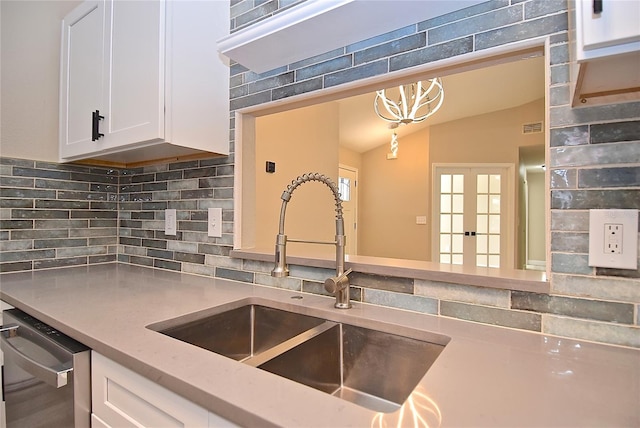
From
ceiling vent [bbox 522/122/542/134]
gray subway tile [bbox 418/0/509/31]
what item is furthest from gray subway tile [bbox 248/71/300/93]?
ceiling vent [bbox 522/122/542/134]

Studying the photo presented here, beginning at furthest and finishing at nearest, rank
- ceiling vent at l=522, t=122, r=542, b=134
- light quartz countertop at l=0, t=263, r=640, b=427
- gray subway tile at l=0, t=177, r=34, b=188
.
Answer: ceiling vent at l=522, t=122, r=542, b=134, gray subway tile at l=0, t=177, r=34, b=188, light quartz countertop at l=0, t=263, r=640, b=427

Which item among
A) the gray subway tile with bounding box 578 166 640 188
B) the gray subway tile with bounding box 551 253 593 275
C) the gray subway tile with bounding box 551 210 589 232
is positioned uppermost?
the gray subway tile with bounding box 578 166 640 188

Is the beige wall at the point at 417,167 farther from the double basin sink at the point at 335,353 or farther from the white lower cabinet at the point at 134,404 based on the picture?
the white lower cabinet at the point at 134,404

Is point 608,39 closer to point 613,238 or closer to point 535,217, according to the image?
point 613,238

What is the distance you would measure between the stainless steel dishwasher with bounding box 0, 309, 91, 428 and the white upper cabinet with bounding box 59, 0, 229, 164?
733 mm

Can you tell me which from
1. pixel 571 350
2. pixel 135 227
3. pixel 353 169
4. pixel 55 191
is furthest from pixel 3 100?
pixel 353 169

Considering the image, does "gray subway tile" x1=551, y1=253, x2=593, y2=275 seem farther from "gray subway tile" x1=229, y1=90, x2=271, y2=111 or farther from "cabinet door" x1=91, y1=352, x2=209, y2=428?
"gray subway tile" x1=229, y1=90, x2=271, y2=111

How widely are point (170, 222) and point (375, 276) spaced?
44.9 inches

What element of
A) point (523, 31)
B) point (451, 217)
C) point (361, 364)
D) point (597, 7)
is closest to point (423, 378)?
point (361, 364)

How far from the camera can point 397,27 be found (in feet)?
3.48

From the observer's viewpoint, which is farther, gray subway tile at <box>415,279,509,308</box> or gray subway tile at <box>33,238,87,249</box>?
gray subway tile at <box>33,238,87,249</box>

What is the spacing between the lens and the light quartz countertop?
19.7 inches

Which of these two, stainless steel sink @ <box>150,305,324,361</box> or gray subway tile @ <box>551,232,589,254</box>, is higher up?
gray subway tile @ <box>551,232,589,254</box>

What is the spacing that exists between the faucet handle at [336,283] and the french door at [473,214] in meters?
4.78
